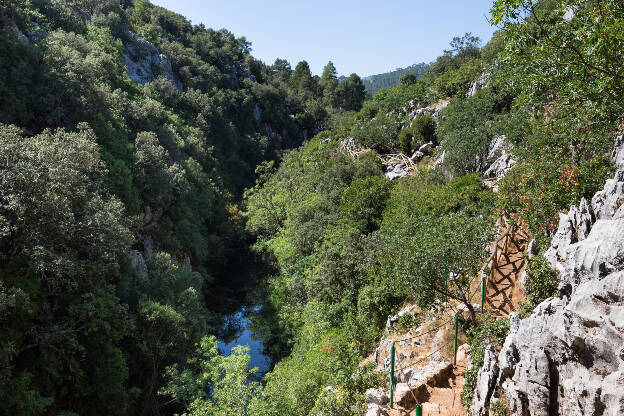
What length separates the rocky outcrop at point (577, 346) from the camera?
23.5ft

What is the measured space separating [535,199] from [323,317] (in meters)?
12.8

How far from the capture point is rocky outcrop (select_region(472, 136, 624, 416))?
7152 millimetres

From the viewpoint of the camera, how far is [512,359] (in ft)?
30.9

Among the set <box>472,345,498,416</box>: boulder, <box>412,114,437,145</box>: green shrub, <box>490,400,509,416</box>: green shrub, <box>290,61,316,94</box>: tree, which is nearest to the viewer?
<box>490,400,509,416</box>: green shrub

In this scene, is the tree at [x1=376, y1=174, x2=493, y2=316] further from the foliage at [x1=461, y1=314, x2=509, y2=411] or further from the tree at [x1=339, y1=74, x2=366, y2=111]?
the tree at [x1=339, y1=74, x2=366, y2=111]

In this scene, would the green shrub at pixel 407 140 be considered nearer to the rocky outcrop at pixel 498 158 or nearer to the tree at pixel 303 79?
the rocky outcrop at pixel 498 158

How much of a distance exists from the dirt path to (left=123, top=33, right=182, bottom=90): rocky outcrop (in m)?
54.3

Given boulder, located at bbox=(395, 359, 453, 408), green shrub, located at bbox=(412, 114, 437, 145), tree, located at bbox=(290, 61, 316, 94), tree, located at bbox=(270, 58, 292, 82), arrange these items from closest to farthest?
boulder, located at bbox=(395, 359, 453, 408) < green shrub, located at bbox=(412, 114, 437, 145) < tree, located at bbox=(290, 61, 316, 94) < tree, located at bbox=(270, 58, 292, 82)

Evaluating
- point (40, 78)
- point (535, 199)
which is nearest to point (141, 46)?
point (40, 78)

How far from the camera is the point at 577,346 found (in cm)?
768

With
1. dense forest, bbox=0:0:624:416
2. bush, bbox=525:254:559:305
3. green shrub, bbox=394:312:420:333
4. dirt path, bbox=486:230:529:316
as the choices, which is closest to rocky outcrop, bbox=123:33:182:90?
dense forest, bbox=0:0:624:416

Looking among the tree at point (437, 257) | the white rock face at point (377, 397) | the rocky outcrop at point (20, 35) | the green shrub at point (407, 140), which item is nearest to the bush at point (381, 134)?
the green shrub at point (407, 140)

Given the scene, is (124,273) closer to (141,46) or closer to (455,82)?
(455,82)

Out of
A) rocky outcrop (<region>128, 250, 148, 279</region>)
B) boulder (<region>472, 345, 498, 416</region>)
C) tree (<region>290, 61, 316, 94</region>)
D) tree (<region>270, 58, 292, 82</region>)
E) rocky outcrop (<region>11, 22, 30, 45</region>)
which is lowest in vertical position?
boulder (<region>472, 345, 498, 416</region>)
